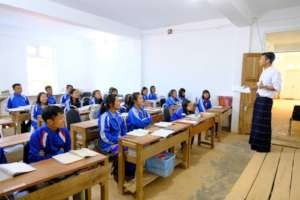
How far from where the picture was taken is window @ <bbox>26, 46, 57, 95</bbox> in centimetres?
740

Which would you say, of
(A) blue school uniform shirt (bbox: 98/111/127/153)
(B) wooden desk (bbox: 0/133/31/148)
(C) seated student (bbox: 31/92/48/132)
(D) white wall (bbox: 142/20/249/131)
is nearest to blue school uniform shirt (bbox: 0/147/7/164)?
(B) wooden desk (bbox: 0/133/31/148)

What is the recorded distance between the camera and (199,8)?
457 centimetres

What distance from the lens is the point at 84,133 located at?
2982mm

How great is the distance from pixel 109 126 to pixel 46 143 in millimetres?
846

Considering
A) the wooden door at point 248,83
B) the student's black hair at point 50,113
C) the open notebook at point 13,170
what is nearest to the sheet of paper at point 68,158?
the open notebook at point 13,170

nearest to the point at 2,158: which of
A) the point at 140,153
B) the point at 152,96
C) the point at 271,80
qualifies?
the point at 140,153

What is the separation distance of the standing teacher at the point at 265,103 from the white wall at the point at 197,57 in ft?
7.06

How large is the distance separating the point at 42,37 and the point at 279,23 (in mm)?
7497

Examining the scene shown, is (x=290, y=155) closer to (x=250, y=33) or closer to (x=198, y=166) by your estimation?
(x=198, y=166)

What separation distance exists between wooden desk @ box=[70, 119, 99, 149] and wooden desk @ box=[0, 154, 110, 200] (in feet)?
4.20

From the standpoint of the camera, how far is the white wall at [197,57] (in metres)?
5.18

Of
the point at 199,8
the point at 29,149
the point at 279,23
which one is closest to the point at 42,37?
the point at 199,8

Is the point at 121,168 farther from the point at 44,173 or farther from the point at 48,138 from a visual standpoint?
the point at 44,173

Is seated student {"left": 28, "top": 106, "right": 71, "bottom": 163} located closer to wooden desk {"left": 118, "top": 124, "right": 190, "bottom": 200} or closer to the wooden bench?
wooden desk {"left": 118, "top": 124, "right": 190, "bottom": 200}
